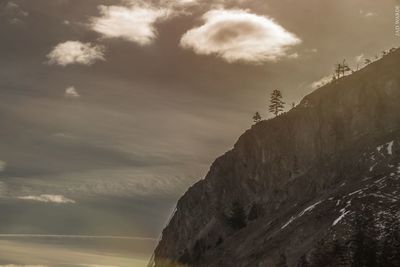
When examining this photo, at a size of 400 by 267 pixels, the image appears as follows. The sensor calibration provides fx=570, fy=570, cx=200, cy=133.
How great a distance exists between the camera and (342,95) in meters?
127

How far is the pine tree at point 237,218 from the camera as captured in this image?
137250 millimetres

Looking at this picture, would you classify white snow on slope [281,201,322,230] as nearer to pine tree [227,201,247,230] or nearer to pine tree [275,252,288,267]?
pine tree [275,252,288,267]

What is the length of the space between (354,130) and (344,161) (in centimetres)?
1289

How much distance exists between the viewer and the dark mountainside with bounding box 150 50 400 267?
261 feet

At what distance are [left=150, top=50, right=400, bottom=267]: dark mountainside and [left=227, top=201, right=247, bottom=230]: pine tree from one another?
1.78 meters

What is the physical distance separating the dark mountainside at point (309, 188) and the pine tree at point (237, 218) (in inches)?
70.1

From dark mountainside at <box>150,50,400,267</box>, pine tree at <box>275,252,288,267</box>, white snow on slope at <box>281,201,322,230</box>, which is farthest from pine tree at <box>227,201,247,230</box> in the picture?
pine tree at <box>275,252,288,267</box>

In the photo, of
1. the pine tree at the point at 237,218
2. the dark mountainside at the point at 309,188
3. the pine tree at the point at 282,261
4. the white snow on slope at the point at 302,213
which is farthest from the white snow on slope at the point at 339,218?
the pine tree at the point at 237,218

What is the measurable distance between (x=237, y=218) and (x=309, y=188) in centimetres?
2706

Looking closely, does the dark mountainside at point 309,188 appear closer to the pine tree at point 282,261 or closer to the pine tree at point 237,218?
the pine tree at point 282,261

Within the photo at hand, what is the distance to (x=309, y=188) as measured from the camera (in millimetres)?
116625

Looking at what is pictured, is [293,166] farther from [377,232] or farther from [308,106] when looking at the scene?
[377,232]

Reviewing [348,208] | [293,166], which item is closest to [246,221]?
[293,166]

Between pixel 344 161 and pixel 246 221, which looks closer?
pixel 344 161
